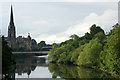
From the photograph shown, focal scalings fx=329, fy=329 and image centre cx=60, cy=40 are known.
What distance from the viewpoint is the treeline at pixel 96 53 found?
47250mm

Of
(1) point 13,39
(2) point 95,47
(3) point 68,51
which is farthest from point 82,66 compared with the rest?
(1) point 13,39

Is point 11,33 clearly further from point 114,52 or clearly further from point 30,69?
point 114,52

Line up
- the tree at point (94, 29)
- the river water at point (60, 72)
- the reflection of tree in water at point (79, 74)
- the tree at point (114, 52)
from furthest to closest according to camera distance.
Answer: the tree at point (94, 29), the river water at point (60, 72), the reflection of tree in water at point (79, 74), the tree at point (114, 52)

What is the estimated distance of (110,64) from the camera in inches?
1981

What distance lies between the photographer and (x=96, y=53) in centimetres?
6469

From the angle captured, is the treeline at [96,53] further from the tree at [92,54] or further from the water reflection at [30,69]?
the water reflection at [30,69]

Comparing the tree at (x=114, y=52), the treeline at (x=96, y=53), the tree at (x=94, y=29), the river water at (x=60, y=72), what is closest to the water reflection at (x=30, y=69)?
the river water at (x=60, y=72)

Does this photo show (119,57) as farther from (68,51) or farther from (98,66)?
(68,51)

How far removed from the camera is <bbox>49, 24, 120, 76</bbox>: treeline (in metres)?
47.2

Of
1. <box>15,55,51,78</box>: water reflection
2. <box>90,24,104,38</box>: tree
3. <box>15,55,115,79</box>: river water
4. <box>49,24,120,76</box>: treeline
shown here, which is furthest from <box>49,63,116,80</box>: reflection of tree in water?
<box>90,24,104,38</box>: tree

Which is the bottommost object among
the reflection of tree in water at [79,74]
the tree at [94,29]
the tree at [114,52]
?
the reflection of tree in water at [79,74]

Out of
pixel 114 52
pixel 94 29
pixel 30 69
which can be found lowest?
pixel 30 69

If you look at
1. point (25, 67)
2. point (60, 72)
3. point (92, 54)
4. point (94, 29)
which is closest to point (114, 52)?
point (60, 72)

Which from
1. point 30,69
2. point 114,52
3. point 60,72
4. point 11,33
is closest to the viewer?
point 114,52
